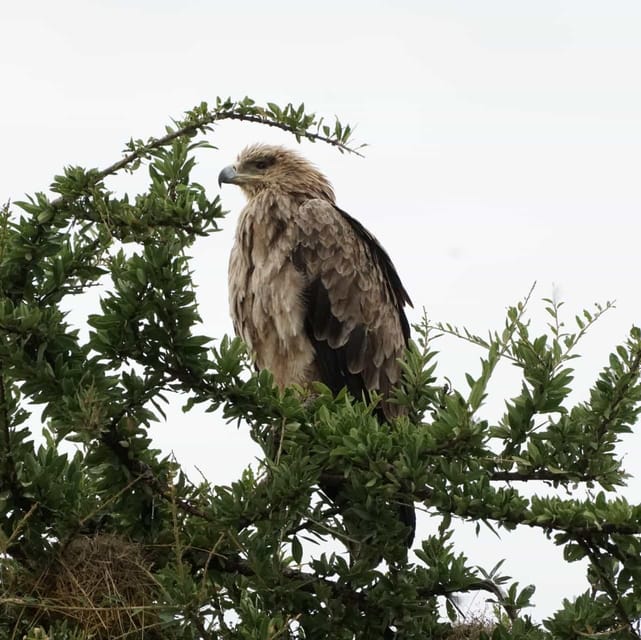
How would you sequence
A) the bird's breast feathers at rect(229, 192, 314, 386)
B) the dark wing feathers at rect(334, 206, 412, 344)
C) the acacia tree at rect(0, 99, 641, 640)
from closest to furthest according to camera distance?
the acacia tree at rect(0, 99, 641, 640), the bird's breast feathers at rect(229, 192, 314, 386), the dark wing feathers at rect(334, 206, 412, 344)

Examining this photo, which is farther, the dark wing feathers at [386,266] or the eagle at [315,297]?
the dark wing feathers at [386,266]

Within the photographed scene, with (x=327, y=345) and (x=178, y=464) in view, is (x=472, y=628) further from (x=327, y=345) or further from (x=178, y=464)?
(x=327, y=345)

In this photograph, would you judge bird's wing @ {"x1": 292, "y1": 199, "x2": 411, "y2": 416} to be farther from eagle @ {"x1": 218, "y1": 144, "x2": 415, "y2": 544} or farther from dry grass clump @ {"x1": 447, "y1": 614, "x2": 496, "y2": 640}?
dry grass clump @ {"x1": 447, "y1": 614, "x2": 496, "y2": 640}

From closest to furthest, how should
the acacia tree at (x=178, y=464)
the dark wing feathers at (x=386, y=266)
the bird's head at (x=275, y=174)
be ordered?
the acacia tree at (x=178, y=464) → the dark wing feathers at (x=386, y=266) → the bird's head at (x=275, y=174)

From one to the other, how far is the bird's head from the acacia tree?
A: 343 cm

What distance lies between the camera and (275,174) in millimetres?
7926

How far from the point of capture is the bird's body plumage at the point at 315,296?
6.88 m

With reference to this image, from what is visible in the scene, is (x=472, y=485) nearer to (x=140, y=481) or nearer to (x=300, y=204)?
(x=140, y=481)

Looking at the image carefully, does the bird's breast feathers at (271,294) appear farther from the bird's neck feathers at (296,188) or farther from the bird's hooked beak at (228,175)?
the bird's hooked beak at (228,175)

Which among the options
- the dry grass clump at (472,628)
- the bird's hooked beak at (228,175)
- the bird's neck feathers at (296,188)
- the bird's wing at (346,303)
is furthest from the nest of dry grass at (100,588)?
the bird's hooked beak at (228,175)

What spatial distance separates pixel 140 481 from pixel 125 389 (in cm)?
48

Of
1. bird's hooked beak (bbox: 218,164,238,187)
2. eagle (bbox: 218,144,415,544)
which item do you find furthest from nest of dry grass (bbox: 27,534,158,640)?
bird's hooked beak (bbox: 218,164,238,187)

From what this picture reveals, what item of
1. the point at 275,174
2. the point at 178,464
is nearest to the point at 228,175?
the point at 275,174

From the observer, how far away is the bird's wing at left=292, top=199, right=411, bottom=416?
6926mm
